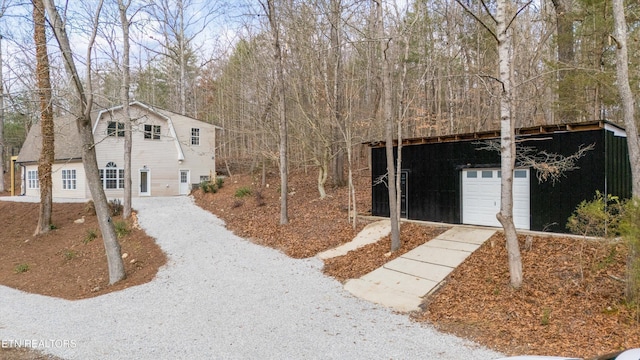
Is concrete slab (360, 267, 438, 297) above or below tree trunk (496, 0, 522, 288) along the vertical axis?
below

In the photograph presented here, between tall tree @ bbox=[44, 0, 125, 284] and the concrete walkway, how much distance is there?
6.15m

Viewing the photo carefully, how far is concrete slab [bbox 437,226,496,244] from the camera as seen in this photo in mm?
9273

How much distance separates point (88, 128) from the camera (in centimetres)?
883

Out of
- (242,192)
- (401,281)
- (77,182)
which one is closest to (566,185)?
(401,281)

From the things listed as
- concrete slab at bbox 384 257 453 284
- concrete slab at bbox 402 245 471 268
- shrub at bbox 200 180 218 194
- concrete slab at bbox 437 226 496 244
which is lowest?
concrete slab at bbox 384 257 453 284

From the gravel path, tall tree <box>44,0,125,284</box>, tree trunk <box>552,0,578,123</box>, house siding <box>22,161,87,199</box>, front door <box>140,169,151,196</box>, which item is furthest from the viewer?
front door <box>140,169,151,196</box>

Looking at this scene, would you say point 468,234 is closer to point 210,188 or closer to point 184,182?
point 210,188

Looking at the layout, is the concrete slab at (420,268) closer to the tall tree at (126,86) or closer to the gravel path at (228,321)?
the gravel path at (228,321)

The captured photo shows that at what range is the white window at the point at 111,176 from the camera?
1916 centimetres

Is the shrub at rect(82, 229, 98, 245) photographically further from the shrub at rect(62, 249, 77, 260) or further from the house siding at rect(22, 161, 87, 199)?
the house siding at rect(22, 161, 87, 199)

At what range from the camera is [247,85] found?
66.0 ft

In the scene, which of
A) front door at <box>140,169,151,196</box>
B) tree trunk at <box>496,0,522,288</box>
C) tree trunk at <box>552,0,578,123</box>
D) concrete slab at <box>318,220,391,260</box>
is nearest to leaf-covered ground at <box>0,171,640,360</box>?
concrete slab at <box>318,220,391,260</box>

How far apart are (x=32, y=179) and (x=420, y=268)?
25773mm

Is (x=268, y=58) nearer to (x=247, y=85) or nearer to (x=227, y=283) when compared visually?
(x=247, y=85)
